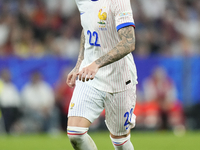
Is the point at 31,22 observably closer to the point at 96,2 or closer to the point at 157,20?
the point at 157,20

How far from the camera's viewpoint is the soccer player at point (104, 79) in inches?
180

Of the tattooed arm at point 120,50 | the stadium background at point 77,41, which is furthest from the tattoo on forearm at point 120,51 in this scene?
the stadium background at point 77,41

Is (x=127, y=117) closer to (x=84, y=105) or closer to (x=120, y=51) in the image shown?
(x=84, y=105)

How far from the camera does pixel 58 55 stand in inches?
497

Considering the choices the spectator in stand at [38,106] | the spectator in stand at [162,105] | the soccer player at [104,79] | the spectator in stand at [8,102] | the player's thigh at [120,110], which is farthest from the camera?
the spectator in stand at [162,105]

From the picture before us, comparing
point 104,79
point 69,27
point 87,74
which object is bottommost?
point 69,27

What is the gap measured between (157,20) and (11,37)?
4.89m

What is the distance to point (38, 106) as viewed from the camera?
11742mm

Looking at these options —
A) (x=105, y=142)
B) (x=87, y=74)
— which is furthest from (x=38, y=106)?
(x=87, y=74)

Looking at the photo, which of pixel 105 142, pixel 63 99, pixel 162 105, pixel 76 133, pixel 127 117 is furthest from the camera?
pixel 162 105

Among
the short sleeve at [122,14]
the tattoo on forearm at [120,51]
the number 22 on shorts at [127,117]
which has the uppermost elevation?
the short sleeve at [122,14]

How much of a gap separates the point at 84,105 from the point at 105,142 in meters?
4.90

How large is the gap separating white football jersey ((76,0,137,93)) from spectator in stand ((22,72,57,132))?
6765mm

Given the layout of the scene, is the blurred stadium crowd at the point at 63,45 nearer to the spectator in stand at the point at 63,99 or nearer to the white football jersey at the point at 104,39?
the spectator in stand at the point at 63,99
